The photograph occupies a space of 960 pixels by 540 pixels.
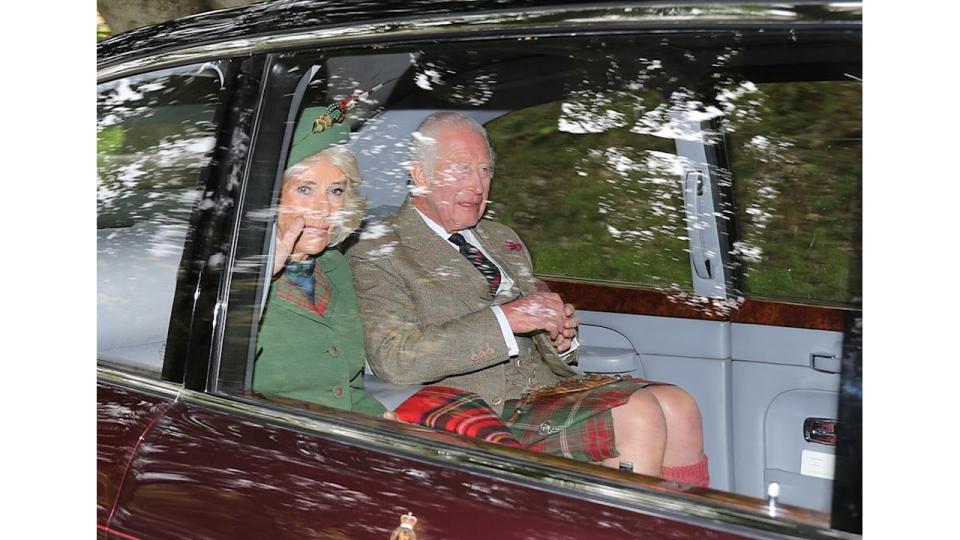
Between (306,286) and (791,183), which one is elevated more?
(791,183)

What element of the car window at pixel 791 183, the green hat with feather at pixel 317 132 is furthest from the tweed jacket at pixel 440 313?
the car window at pixel 791 183

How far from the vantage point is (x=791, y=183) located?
2500 mm

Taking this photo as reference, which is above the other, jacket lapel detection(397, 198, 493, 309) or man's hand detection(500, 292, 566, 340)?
jacket lapel detection(397, 198, 493, 309)

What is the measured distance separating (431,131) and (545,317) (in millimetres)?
645

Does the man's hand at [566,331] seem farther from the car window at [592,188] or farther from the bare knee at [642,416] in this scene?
the bare knee at [642,416]

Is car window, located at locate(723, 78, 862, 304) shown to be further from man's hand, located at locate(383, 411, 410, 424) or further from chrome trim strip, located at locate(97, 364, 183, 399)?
chrome trim strip, located at locate(97, 364, 183, 399)

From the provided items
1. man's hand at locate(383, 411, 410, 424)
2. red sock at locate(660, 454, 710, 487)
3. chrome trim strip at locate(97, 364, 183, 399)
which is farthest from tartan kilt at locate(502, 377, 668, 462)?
chrome trim strip at locate(97, 364, 183, 399)

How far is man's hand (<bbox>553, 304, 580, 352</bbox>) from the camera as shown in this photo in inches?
101

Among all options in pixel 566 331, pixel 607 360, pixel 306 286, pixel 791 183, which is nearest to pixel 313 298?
pixel 306 286

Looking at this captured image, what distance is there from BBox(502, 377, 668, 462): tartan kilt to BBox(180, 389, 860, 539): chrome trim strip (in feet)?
1.20

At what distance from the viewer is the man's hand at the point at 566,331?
8.45ft

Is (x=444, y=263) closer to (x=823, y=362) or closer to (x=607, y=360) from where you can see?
(x=607, y=360)

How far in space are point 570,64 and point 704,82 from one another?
38 cm

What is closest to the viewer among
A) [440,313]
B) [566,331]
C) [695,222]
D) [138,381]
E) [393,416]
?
[393,416]
